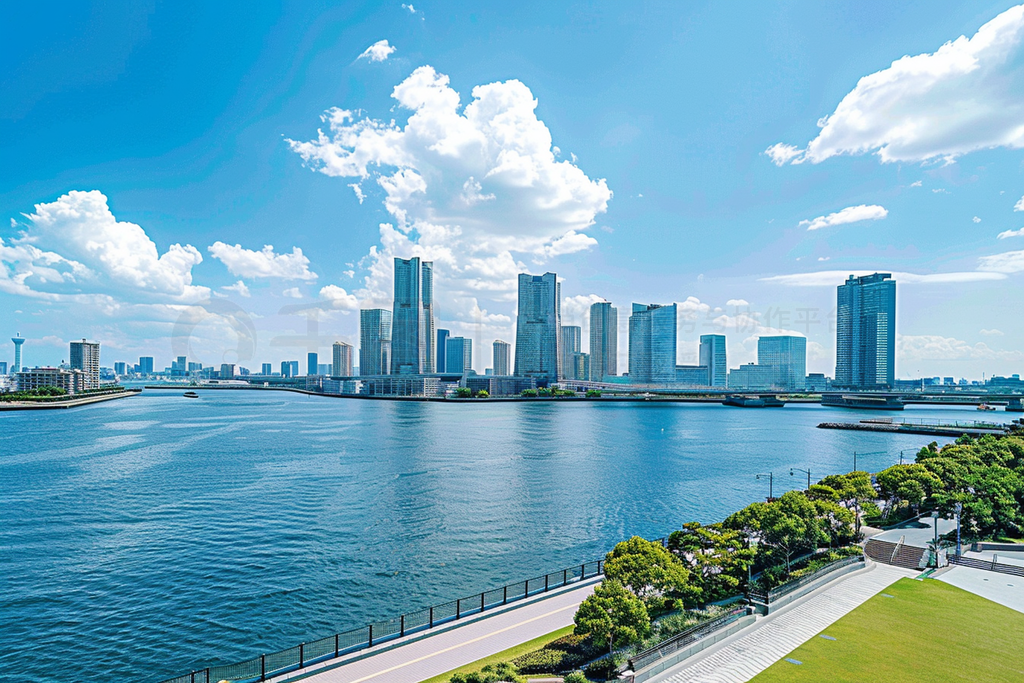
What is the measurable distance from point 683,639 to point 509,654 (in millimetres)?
6945

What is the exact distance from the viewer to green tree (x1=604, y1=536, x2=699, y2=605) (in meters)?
20.7

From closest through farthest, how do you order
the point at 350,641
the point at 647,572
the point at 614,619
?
1. the point at 614,619
2. the point at 647,572
3. the point at 350,641

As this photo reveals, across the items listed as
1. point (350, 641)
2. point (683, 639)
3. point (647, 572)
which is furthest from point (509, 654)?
point (350, 641)

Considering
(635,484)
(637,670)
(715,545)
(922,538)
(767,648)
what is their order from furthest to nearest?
(635,484), (922,538), (715,545), (767,648), (637,670)

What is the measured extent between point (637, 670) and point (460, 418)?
441 feet

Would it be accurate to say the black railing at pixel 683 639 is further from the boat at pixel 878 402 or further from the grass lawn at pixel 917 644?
the boat at pixel 878 402

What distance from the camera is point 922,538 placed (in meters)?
35.3

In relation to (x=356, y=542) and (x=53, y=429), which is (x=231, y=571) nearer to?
(x=356, y=542)

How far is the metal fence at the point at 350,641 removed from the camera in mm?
19312

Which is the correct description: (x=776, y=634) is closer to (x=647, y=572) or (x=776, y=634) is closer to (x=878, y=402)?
(x=647, y=572)

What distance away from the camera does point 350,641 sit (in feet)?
74.9

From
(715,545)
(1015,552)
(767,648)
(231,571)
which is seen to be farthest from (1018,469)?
(231,571)

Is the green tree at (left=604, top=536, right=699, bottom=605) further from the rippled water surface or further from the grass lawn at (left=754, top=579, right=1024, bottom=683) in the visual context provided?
the rippled water surface

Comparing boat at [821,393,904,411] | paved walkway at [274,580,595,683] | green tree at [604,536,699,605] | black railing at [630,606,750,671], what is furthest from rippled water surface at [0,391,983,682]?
boat at [821,393,904,411]
